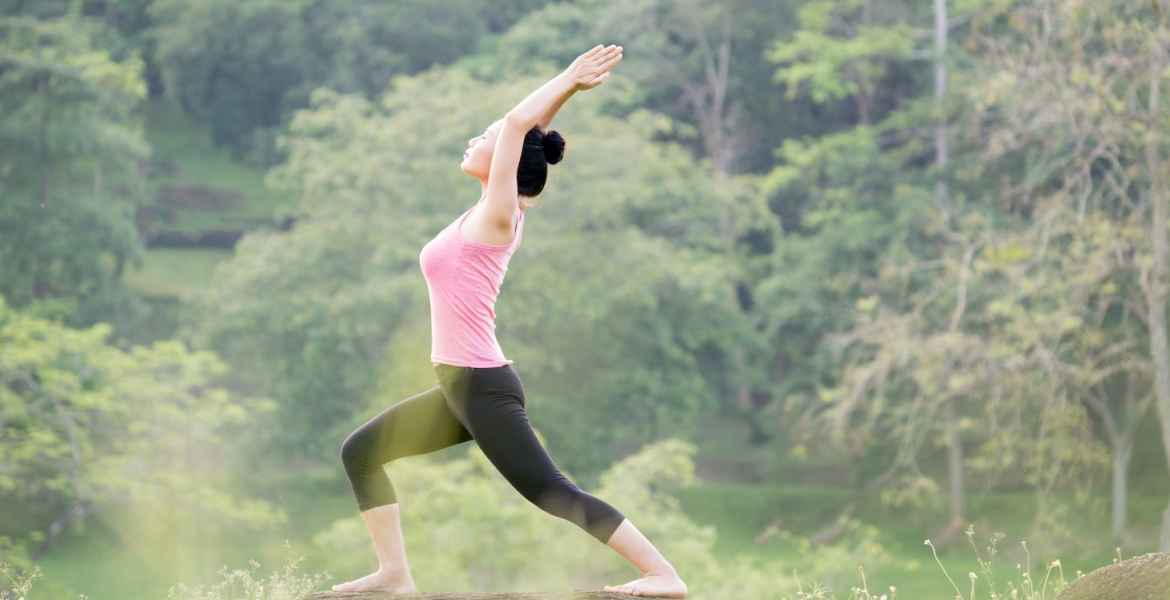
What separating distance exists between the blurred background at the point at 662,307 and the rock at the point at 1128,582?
11674mm

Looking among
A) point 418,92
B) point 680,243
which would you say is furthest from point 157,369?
point 680,243

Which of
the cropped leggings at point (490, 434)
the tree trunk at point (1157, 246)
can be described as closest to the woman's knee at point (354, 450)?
the cropped leggings at point (490, 434)

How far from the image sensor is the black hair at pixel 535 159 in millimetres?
4219

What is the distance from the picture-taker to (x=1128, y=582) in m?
4.24

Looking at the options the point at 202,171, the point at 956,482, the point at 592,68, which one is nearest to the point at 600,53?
the point at 592,68

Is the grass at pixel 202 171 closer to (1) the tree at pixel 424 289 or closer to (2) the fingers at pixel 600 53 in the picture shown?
(1) the tree at pixel 424 289

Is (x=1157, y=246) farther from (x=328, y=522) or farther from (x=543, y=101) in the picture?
(x=543, y=101)

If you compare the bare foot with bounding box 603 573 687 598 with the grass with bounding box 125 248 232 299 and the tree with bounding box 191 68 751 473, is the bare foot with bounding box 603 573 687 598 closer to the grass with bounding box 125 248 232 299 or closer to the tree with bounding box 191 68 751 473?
the tree with bounding box 191 68 751 473

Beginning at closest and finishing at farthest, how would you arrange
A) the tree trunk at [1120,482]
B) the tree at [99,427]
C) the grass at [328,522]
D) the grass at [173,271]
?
1. the tree at [99,427]
2. the grass at [328,522]
3. the tree trunk at [1120,482]
4. the grass at [173,271]

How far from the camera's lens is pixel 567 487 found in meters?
4.15

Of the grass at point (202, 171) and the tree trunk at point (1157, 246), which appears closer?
the tree trunk at point (1157, 246)

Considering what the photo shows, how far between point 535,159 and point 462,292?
42 cm

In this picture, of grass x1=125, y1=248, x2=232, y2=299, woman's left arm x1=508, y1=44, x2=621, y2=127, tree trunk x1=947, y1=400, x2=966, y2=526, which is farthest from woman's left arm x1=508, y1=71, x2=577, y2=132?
grass x1=125, y1=248, x2=232, y2=299

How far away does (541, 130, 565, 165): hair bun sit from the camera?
4262 millimetres
